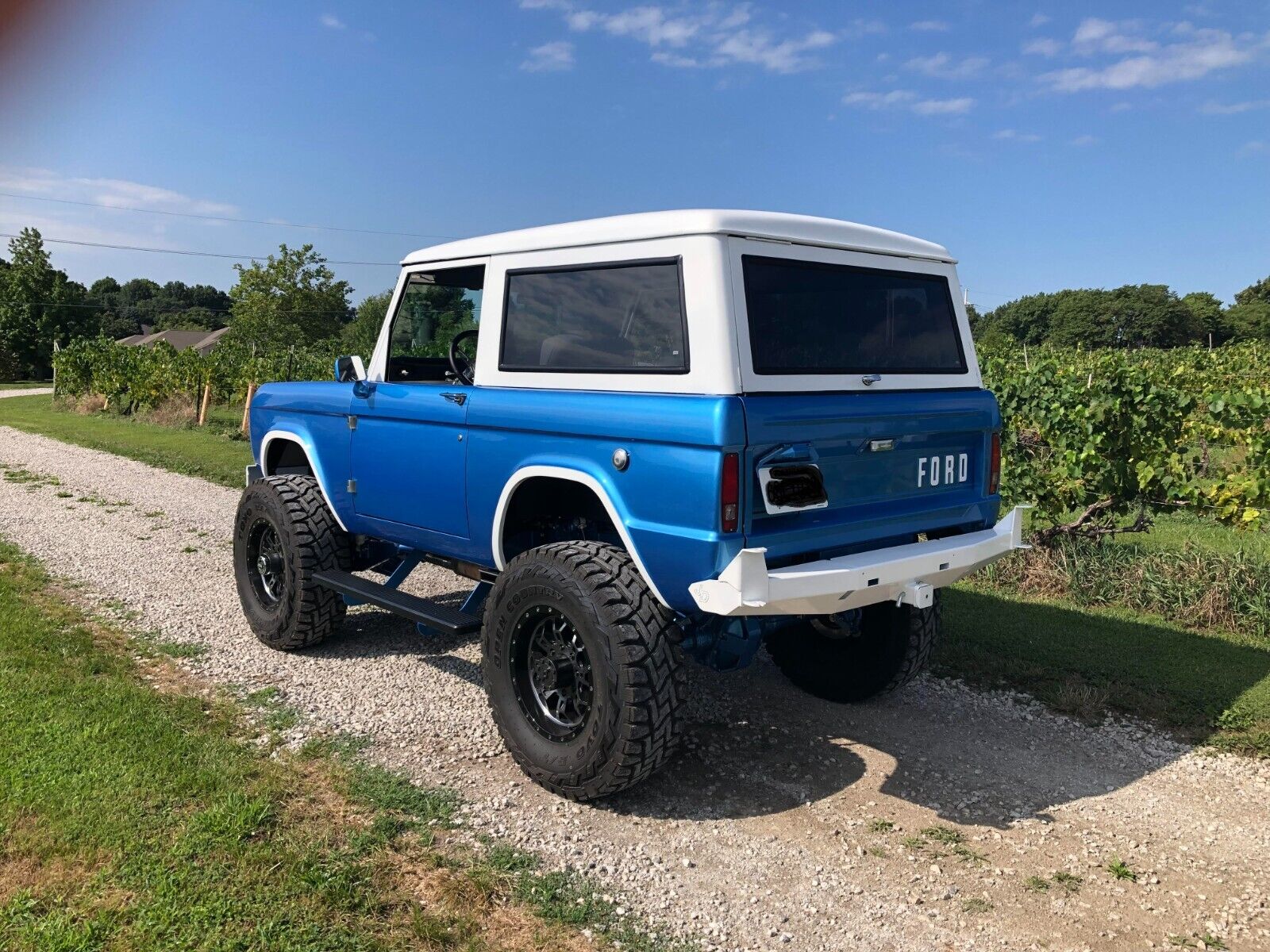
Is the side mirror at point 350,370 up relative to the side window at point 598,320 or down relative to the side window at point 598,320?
down

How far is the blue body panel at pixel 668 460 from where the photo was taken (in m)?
3.47

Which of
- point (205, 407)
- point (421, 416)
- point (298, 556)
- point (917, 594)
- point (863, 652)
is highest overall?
point (421, 416)

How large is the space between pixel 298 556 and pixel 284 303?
56.3 meters

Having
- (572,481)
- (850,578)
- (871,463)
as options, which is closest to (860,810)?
(850,578)

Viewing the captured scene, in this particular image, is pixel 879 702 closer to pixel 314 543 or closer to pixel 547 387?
pixel 547 387

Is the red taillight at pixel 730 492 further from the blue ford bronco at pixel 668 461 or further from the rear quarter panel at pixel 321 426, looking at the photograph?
the rear quarter panel at pixel 321 426

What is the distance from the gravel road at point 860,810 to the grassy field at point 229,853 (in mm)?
263

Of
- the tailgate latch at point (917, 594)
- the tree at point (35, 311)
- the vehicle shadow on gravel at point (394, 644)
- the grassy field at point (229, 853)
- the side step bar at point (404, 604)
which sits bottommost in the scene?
the grassy field at point (229, 853)

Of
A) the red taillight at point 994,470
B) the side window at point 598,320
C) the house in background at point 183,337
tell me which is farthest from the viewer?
the house in background at point 183,337

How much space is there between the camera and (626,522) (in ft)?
12.2

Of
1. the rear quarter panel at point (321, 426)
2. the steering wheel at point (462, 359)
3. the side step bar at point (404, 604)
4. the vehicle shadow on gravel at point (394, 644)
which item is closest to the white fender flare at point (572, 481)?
the side step bar at point (404, 604)

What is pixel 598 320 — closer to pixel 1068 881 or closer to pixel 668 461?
pixel 668 461

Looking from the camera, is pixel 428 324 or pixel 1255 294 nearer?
pixel 428 324

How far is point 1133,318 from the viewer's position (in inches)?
3206
